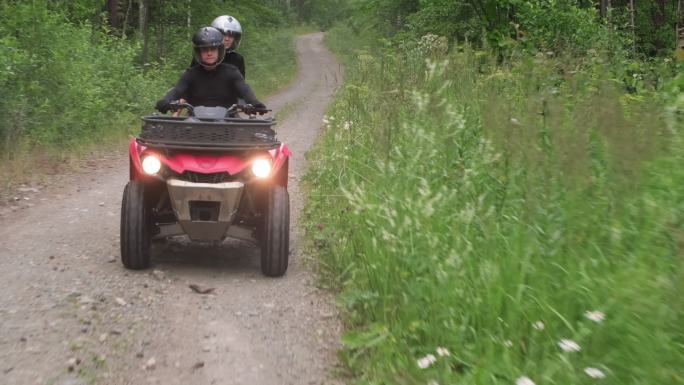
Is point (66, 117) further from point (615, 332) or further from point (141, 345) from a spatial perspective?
point (615, 332)

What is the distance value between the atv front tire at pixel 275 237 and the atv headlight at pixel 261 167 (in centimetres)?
19

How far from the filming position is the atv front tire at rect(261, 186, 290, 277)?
5703mm

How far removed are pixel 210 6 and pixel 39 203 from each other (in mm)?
16831

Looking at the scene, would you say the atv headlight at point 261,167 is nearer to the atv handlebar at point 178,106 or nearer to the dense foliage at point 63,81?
the atv handlebar at point 178,106

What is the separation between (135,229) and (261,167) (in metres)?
1.08

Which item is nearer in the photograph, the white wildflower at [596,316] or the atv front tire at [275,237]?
the white wildflower at [596,316]

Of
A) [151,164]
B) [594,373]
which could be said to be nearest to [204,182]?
[151,164]

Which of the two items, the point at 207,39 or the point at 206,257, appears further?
the point at 207,39

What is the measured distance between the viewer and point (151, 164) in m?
5.60

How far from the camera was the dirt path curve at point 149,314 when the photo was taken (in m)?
3.90

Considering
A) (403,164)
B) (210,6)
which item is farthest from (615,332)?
(210,6)

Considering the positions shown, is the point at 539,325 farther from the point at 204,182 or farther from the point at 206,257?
the point at 206,257

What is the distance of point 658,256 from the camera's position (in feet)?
10.4

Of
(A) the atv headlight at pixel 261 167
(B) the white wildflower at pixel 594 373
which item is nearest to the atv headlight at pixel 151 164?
(A) the atv headlight at pixel 261 167
